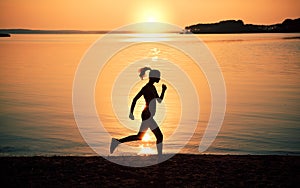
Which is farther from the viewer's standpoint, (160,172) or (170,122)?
(170,122)

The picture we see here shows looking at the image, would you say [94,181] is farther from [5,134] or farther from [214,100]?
[214,100]

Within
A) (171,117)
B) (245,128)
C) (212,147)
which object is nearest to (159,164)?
(212,147)

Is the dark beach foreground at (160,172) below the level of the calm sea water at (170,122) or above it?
below

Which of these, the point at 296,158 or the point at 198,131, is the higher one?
the point at 198,131

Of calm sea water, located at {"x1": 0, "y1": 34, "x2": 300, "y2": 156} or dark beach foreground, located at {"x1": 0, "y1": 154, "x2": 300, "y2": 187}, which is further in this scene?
calm sea water, located at {"x1": 0, "y1": 34, "x2": 300, "y2": 156}

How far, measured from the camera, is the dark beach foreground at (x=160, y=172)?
9.72 meters

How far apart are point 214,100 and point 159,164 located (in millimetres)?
20038

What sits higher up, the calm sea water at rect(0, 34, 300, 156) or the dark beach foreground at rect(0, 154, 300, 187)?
the calm sea water at rect(0, 34, 300, 156)

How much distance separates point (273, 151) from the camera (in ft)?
55.1

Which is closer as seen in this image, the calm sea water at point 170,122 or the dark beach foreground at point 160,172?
the dark beach foreground at point 160,172

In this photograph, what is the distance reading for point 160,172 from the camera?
1046 centimetres

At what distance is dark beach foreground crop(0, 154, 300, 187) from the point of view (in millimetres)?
9719

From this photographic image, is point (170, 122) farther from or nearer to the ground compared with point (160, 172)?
farther from the ground

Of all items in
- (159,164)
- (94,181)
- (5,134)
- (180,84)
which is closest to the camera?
(94,181)
